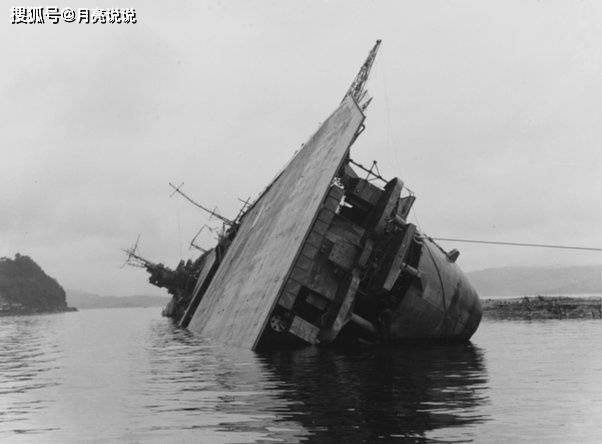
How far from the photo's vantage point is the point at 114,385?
53.4ft

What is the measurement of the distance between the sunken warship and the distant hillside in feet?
540

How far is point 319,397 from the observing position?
12172mm

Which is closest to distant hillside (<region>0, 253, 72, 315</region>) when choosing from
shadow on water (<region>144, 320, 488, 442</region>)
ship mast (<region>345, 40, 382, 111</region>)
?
ship mast (<region>345, 40, 382, 111</region>)

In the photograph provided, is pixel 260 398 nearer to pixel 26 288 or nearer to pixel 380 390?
pixel 380 390

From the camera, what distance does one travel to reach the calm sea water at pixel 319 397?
366 inches

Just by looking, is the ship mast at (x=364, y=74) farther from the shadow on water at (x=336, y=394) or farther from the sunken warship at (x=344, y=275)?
the shadow on water at (x=336, y=394)

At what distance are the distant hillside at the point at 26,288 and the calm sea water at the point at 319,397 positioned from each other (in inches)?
6667

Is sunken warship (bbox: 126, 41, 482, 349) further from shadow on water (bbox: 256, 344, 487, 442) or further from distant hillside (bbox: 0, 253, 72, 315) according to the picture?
distant hillside (bbox: 0, 253, 72, 315)

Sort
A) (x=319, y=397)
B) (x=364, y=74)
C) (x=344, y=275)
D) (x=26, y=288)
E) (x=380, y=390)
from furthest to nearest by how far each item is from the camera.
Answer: (x=26, y=288) → (x=364, y=74) → (x=344, y=275) → (x=380, y=390) → (x=319, y=397)

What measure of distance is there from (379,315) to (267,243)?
245 inches

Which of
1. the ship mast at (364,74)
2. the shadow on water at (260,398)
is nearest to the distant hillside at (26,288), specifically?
the ship mast at (364,74)

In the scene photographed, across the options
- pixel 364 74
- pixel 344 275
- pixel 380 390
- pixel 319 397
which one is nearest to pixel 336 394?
pixel 319 397

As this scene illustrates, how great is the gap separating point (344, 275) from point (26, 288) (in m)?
183

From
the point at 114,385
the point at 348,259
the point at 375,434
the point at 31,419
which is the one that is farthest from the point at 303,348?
the point at 375,434
